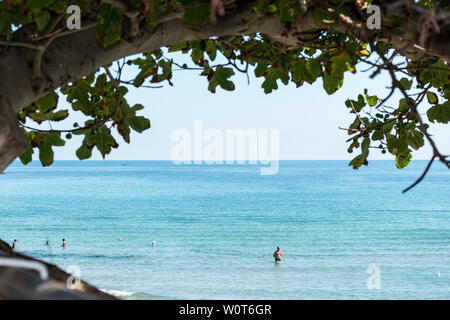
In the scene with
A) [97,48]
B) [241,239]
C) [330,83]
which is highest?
[330,83]

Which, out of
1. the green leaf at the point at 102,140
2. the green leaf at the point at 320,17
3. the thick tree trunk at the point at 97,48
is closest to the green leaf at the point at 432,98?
the thick tree trunk at the point at 97,48

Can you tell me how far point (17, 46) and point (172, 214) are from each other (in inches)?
2816

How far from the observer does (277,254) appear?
4422 centimetres

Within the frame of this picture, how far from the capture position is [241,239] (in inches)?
2202

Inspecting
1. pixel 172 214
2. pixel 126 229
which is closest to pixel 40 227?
pixel 126 229

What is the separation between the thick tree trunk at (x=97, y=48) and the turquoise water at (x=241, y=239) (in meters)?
34.9

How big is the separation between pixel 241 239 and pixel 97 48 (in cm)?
5430

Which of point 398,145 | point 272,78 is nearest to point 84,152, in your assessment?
point 272,78

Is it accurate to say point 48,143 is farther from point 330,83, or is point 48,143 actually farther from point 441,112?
point 441,112

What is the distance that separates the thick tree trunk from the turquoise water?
34.9 metres

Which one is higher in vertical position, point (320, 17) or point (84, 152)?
point (320, 17)

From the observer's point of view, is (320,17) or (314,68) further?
(314,68)

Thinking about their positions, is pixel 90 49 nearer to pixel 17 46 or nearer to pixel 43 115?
pixel 17 46

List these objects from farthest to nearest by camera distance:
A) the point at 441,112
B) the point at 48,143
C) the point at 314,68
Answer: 1. the point at 441,112
2. the point at 314,68
3. the point at 48,143
